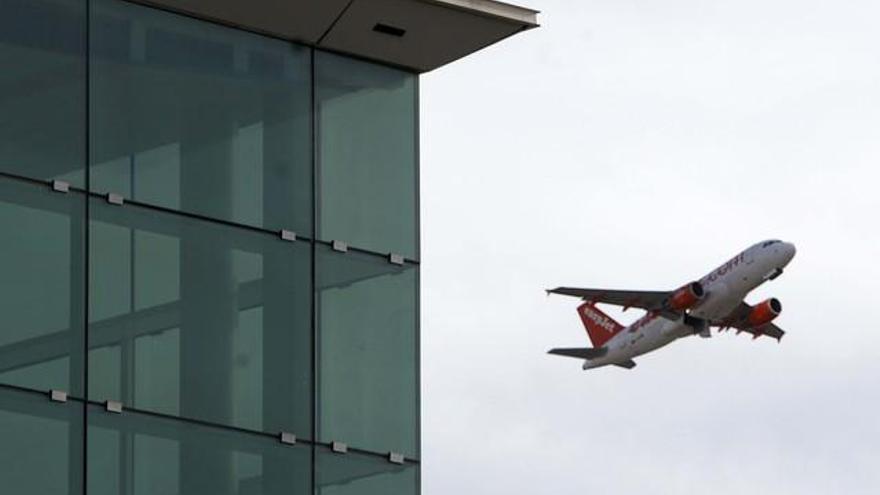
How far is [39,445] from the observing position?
45.9ft

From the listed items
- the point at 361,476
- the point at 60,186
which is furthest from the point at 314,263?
the point at 60,186

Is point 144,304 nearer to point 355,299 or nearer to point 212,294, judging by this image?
point 212,294

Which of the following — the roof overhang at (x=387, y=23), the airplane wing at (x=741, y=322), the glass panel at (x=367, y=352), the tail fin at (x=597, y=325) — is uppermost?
the tail fin at (x=597, y=325)

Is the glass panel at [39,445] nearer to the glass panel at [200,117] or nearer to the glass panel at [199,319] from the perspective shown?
the glass panel at [199,319]

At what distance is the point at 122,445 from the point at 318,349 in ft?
6.67

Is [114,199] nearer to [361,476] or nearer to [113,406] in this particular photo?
[113,406]

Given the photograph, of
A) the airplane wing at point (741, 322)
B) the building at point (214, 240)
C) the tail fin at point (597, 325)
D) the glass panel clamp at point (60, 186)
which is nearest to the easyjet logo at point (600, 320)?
the tail fin at point (597, 325)

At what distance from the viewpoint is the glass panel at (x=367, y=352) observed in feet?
52.1

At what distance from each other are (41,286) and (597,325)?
316 ft

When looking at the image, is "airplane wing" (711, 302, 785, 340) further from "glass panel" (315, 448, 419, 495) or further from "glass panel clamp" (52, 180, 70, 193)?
"glass panel clamp" (52, 180, 70, 193)

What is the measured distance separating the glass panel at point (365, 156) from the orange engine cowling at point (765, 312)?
2768 inches

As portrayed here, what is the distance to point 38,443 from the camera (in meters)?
14.0

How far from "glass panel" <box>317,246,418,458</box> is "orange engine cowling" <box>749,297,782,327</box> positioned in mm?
70836

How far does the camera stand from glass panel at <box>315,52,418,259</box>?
53.8 feet
